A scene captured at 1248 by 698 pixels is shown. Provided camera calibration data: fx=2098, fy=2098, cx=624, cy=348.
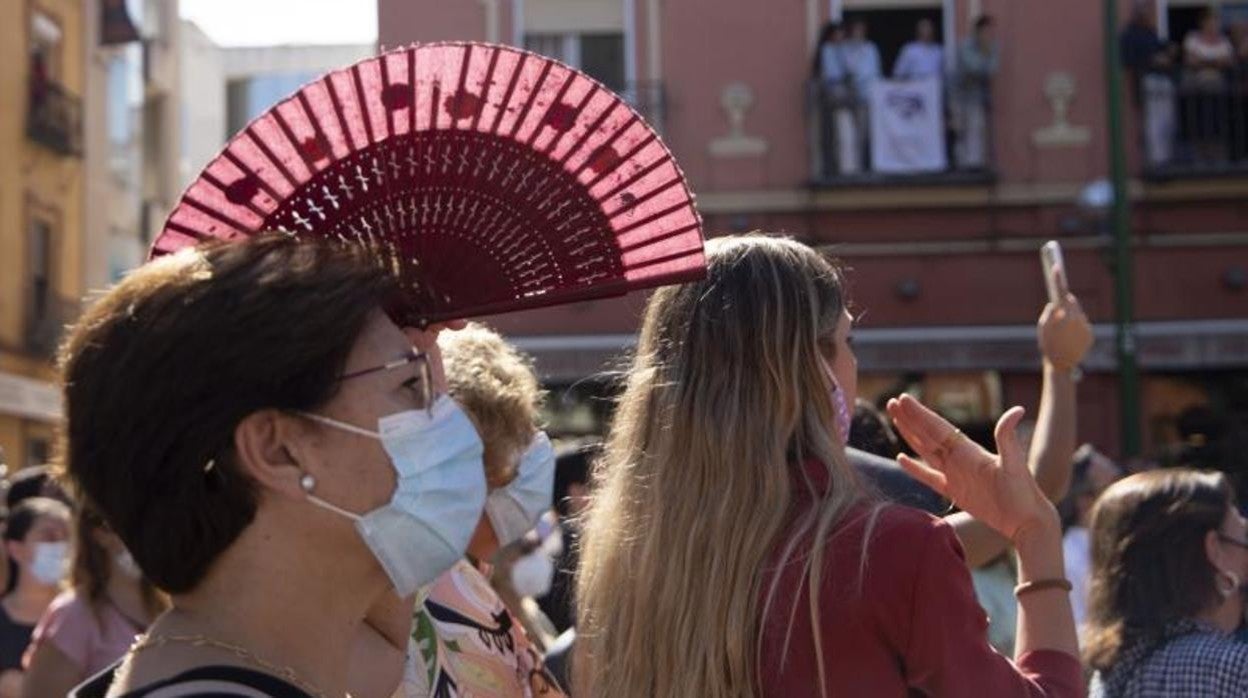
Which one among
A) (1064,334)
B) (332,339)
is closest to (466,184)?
(332,339)

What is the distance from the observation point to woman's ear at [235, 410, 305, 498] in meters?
2.16

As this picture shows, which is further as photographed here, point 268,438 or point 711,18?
point 711,18

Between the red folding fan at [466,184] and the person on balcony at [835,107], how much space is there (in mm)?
16361

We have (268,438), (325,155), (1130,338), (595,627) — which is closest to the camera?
(268,438)

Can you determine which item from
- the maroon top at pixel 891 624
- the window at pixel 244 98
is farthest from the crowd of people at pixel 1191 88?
the maroon top at pixel 891 624

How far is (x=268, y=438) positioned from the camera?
2.18 m

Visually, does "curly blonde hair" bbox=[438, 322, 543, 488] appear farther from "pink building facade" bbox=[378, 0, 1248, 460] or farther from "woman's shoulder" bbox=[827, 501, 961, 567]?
"pink building facade" bbox=[378, 0, 1248, 460]

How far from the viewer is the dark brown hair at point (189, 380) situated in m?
2.10

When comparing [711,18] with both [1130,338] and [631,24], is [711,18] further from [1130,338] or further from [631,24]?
[1130,338]

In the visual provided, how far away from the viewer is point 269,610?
7.16ft

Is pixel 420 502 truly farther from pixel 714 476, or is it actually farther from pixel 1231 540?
pixel 1231 540

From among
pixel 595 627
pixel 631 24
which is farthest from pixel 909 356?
pixel 595 627

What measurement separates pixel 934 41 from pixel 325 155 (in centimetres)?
1735

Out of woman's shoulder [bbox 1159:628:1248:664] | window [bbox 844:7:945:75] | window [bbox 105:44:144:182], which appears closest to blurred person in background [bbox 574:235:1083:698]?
woman's shoulder [bbox 1159:628:1248:664]
